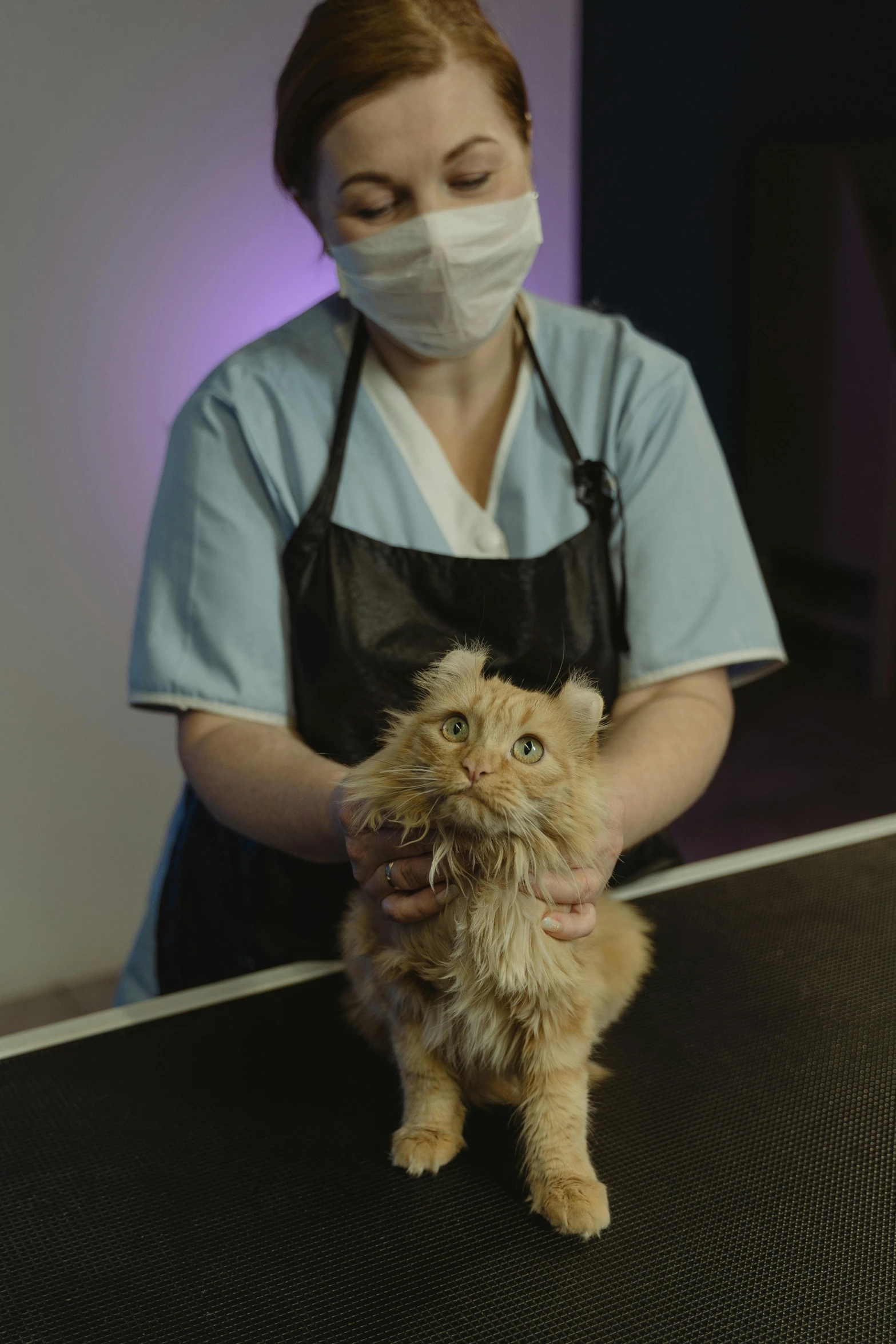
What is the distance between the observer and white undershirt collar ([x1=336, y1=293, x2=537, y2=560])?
141 centimetres

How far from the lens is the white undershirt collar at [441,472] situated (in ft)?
4.63

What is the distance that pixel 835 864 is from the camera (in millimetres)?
1501

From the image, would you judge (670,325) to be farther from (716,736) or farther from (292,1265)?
(292,1265)

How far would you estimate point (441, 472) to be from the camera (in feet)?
4.67

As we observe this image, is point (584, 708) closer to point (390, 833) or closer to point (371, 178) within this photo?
point (390, 833)

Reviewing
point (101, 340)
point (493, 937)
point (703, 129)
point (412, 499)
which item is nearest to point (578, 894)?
point (493, 937)

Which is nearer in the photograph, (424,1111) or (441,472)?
(424,1111)

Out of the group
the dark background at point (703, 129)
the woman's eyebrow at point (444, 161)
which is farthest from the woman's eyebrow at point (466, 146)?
the dark background at point (703, 129)

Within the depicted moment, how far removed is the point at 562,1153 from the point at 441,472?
819mm

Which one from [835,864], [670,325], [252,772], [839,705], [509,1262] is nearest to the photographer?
[509,1262]

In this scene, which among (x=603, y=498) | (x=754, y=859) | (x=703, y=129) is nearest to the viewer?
(x=603, y=498)

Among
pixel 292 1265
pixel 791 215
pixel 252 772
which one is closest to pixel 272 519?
pixel 252 772

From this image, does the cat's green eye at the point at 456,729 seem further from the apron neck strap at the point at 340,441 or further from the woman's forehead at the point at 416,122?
the woman's forehead at the point at 416,122

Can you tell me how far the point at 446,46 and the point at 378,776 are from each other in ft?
2.72
